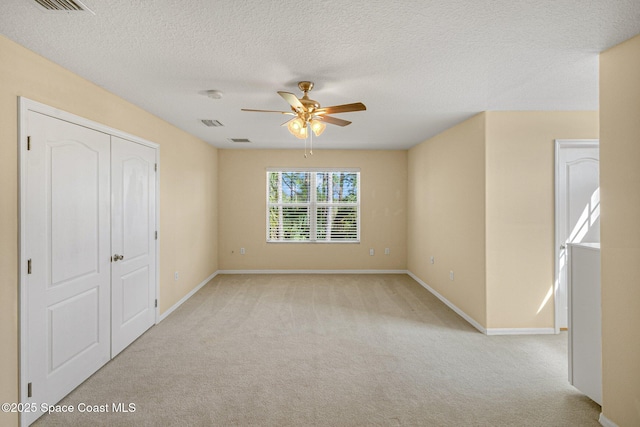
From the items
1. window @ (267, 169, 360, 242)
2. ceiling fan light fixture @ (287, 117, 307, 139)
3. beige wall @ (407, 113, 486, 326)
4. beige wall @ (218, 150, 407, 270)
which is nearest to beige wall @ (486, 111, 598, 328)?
beige wall @ (407, 113, 486, 326)

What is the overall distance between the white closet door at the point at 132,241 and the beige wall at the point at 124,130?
252mm

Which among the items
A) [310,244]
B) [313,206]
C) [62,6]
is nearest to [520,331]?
[310,244]

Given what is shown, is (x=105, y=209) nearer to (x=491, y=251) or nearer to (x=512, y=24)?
(x=512, y=24)

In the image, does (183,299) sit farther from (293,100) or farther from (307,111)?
(293,100)

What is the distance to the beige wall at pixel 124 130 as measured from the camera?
201cm

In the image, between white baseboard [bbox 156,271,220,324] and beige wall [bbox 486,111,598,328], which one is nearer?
beige wall [bbox 486,111,598,328]

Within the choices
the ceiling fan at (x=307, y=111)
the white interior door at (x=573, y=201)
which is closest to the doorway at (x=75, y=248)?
the ceiling fan at (x=307, y=111)

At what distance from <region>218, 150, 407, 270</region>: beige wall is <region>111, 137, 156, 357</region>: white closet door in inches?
106

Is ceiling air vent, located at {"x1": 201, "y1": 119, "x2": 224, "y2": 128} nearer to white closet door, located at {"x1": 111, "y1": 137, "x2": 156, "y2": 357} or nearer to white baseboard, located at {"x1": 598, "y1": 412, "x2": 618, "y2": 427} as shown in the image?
white closet door, located at {"x1": 111, "y1": 137, "x2": 156, "y2": 357}

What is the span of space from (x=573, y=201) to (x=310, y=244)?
4.32 m

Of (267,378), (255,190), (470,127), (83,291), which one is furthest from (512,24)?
(255,190)

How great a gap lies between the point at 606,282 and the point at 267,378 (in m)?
2.57

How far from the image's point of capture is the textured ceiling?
175 cm

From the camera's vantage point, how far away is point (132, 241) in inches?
133
